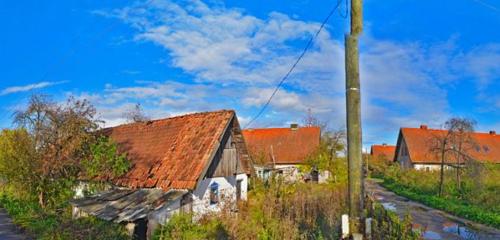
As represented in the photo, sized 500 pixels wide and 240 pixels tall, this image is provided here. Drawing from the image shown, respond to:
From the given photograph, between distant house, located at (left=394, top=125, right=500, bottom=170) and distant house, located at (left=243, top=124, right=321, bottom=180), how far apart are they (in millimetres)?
14251

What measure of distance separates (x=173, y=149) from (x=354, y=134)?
46.1ft

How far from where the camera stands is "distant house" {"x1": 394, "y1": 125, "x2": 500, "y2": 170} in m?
46.9

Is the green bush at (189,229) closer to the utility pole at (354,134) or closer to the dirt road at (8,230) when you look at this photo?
the dirt road at (8,230)

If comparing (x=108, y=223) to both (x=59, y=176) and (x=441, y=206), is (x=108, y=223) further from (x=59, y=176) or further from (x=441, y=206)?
(x=441, y=206)

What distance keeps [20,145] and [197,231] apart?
11472 mm

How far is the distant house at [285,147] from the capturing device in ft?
115

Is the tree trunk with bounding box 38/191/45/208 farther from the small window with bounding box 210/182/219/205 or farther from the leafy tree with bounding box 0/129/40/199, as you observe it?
the small window with bounding box 210/182/219/205

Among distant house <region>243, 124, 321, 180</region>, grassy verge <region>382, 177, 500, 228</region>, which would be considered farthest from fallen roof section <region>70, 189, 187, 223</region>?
distant house <region>243, 124, 321, 180</region>

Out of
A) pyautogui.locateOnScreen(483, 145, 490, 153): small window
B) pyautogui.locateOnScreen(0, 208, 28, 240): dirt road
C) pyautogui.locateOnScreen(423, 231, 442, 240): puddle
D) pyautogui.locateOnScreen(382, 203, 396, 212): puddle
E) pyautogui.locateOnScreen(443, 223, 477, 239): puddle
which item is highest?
pyautogui.locateOnScreen(483, 145, 490, 153): small window

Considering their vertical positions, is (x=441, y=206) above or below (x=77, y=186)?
below

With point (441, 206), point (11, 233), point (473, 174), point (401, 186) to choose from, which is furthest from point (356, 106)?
point (401, 186)

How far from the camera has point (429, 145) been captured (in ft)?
152

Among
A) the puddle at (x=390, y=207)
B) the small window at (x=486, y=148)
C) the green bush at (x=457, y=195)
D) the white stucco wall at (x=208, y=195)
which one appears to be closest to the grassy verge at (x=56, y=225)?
the white stucco wall at (x=208, y=195)

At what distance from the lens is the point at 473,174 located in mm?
22750
